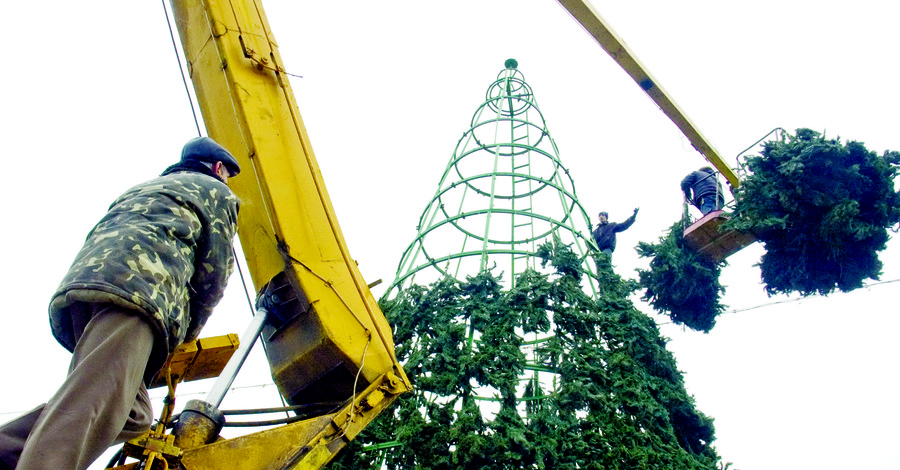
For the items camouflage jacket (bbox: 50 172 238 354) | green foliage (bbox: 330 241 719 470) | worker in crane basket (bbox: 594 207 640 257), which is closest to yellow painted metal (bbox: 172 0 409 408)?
camouflage jacket (bbox: 50 172 238 354)

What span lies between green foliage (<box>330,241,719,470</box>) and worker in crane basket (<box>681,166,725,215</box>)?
3.63 m

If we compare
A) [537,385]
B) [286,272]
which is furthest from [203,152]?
[537,385]

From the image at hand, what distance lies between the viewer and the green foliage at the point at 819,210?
7.83 meters

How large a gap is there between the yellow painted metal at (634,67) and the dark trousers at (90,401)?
984 cm

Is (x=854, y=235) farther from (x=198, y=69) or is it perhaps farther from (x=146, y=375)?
(x=146, y=375)

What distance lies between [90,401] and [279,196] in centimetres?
178

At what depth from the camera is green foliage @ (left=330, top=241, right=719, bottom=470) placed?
518cm

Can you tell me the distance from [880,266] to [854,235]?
597 millimetres

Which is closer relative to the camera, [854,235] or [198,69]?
[198,69]

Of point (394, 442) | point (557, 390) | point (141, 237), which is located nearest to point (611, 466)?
point (557, 390)

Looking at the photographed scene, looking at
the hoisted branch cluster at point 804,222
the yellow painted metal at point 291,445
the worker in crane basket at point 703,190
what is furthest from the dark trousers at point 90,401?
the worker in crane basket at point 703,190

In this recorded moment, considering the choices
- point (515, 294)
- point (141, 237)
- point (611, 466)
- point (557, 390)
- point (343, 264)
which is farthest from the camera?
point (515, 294)

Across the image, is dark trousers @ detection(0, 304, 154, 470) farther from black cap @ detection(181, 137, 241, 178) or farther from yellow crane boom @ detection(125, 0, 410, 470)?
black cap @ detection(181, 137, 241, 178)

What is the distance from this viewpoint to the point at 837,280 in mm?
8242
